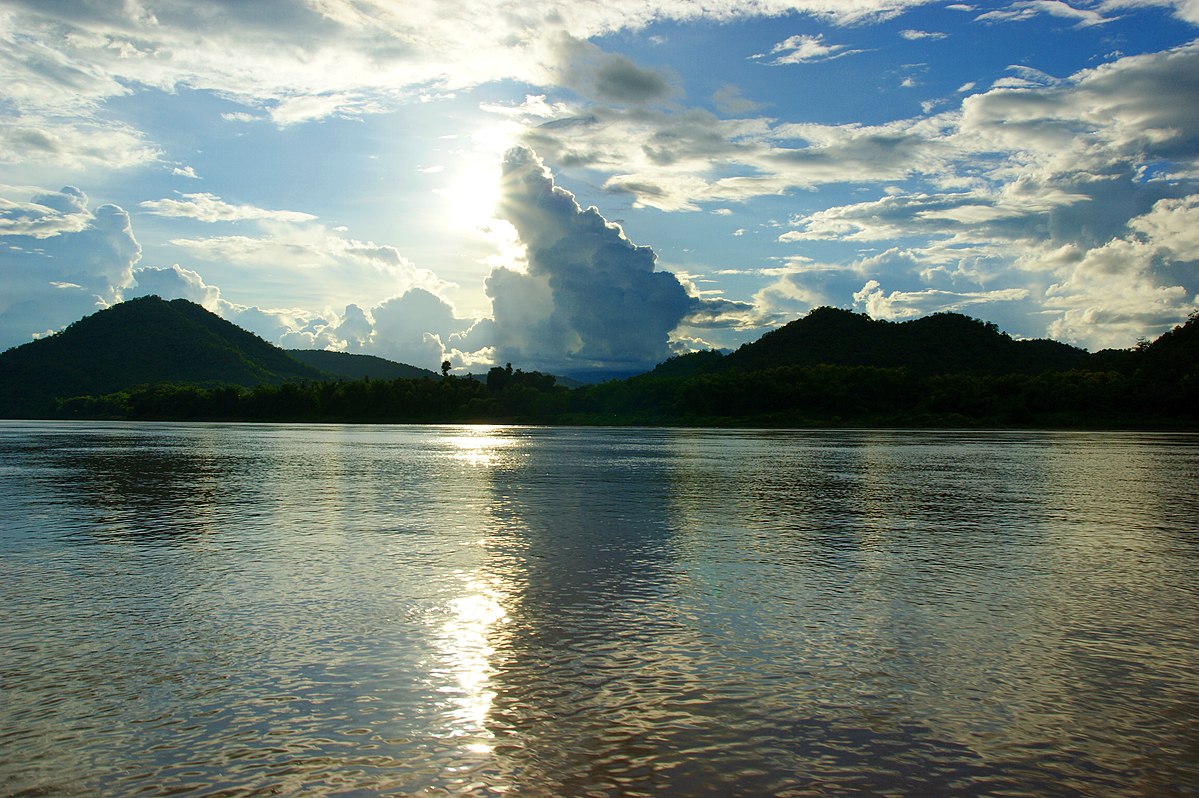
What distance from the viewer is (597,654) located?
15.2 metres

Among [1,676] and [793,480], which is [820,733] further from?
[793,480]

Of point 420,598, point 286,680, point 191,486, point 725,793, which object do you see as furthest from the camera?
point 191,486

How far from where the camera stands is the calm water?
10.3 m

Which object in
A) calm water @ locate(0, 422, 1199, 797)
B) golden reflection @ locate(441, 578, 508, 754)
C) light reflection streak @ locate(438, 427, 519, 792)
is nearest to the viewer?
calm water @ locate(0, 422, 1199, 797)

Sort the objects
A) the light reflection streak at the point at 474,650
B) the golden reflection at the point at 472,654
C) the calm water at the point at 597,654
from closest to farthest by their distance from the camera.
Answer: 1. the calm water at the point at 597,654
2. the light reflection streak at the point at 474,650
3. the golden reflection at the point at 472,654

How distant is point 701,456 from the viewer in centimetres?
8250

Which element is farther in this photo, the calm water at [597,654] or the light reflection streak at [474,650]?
the light reflection streak at [474,650]

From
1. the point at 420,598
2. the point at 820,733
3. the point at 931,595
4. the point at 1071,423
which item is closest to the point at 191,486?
the point at 420,598

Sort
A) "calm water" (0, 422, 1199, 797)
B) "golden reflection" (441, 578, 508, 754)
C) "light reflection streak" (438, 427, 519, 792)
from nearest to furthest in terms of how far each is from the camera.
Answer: "calm water" (0, 422, 1199, 797) → "light reflection streak" (438, 427, 519, 792) → "golden reflection" (441, 578, 508, 754)

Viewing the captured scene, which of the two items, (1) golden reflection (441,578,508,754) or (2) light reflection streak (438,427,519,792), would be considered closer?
(2) light reflection streak (438,427,519,792)

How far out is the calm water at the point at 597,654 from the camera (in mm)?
10328

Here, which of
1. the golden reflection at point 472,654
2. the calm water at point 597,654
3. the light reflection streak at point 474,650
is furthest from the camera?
the golden reflection at point 472,654

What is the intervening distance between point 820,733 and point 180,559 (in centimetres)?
1962

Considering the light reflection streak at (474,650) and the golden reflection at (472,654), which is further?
the golden reflection at (472,654)
